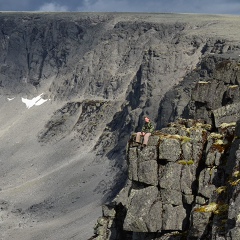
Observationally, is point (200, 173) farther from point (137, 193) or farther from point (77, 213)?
point (77, 213)

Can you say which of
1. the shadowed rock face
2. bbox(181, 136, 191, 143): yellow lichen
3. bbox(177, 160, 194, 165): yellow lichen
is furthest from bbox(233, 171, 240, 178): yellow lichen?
bbox(181, 136, 191, 143): yellow lichen

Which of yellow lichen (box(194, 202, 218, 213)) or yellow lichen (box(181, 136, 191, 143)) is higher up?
yellow lichen (box(181, 136, 191, 143))

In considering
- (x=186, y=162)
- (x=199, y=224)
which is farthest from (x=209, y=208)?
(x=186, y=162)

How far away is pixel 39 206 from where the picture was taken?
126875 mm

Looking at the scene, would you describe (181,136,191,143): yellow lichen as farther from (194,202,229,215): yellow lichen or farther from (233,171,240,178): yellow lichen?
(194,202,229,215): yellow lichen

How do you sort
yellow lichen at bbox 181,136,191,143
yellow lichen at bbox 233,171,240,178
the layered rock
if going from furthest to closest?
yellow lichen at bbox 181,136,191,143 < the layered rock < yellow lichen at bbox 233,171,240,178

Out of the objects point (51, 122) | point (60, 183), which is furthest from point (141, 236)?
point (51, 122)

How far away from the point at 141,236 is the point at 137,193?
12.8 ft

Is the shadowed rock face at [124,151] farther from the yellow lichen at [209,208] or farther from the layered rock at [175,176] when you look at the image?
the yellow lichen at [209,208]

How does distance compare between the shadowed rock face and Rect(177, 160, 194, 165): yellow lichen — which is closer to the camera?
Rect(177, 160, 194, 165): yellow lichen

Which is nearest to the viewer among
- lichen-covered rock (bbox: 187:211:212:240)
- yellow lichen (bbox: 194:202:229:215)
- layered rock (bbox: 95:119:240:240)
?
yellow lichen (bbox: 194:202:229:215)

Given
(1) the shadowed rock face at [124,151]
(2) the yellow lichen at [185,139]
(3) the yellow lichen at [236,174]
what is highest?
(3) the yellow lichen at [236,174]

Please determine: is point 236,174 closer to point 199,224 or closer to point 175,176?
point 199,224

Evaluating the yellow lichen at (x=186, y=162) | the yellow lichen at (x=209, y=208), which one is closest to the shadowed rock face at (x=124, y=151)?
the yellow lichen at (x=186, y=162)
